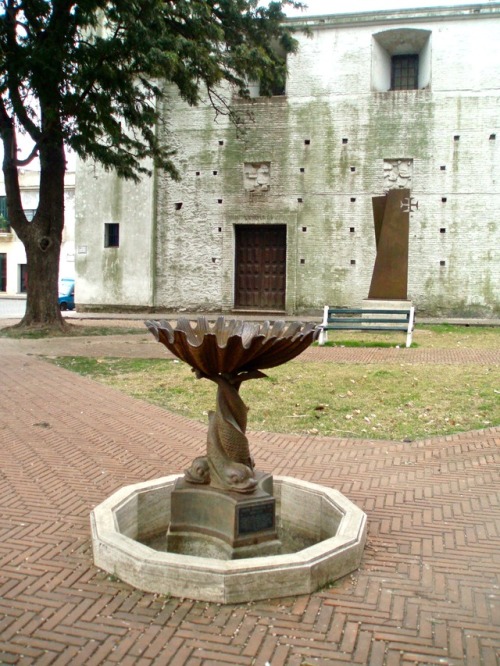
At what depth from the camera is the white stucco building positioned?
2292 cm

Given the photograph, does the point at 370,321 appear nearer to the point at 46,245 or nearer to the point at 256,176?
the point at 46,245

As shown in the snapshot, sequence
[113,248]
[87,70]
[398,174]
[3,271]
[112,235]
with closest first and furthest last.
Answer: [87,70] → [398,174] → [113,248] → [112,235] → [3,271]

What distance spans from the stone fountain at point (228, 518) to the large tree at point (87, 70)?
1148 cm

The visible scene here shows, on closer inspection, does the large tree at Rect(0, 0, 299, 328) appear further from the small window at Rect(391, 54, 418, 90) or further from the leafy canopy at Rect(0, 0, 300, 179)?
the small window at Rect(391, 54, 418, 90)

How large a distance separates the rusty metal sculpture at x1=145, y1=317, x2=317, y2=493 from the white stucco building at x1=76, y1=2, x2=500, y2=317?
768 inches

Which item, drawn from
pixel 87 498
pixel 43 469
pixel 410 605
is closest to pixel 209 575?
pixel 410 605

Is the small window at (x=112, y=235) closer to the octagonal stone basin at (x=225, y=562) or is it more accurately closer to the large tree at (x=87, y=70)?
the large tree at (x=87, y=70)

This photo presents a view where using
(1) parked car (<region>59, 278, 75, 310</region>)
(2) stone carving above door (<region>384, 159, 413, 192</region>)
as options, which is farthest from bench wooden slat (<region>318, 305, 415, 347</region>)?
(1) parked car (<region>59, 278, 75, 310</region>)

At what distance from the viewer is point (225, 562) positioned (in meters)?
3.48

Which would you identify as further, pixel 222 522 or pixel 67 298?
pixel 67 298

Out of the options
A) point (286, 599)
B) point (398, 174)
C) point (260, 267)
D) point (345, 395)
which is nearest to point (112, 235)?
point (260, 267)

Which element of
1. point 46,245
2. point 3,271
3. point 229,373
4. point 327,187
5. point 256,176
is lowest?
point 229,373

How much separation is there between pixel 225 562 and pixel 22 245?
45658 millimetres

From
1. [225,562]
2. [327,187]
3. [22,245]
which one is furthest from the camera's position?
[22,245]
